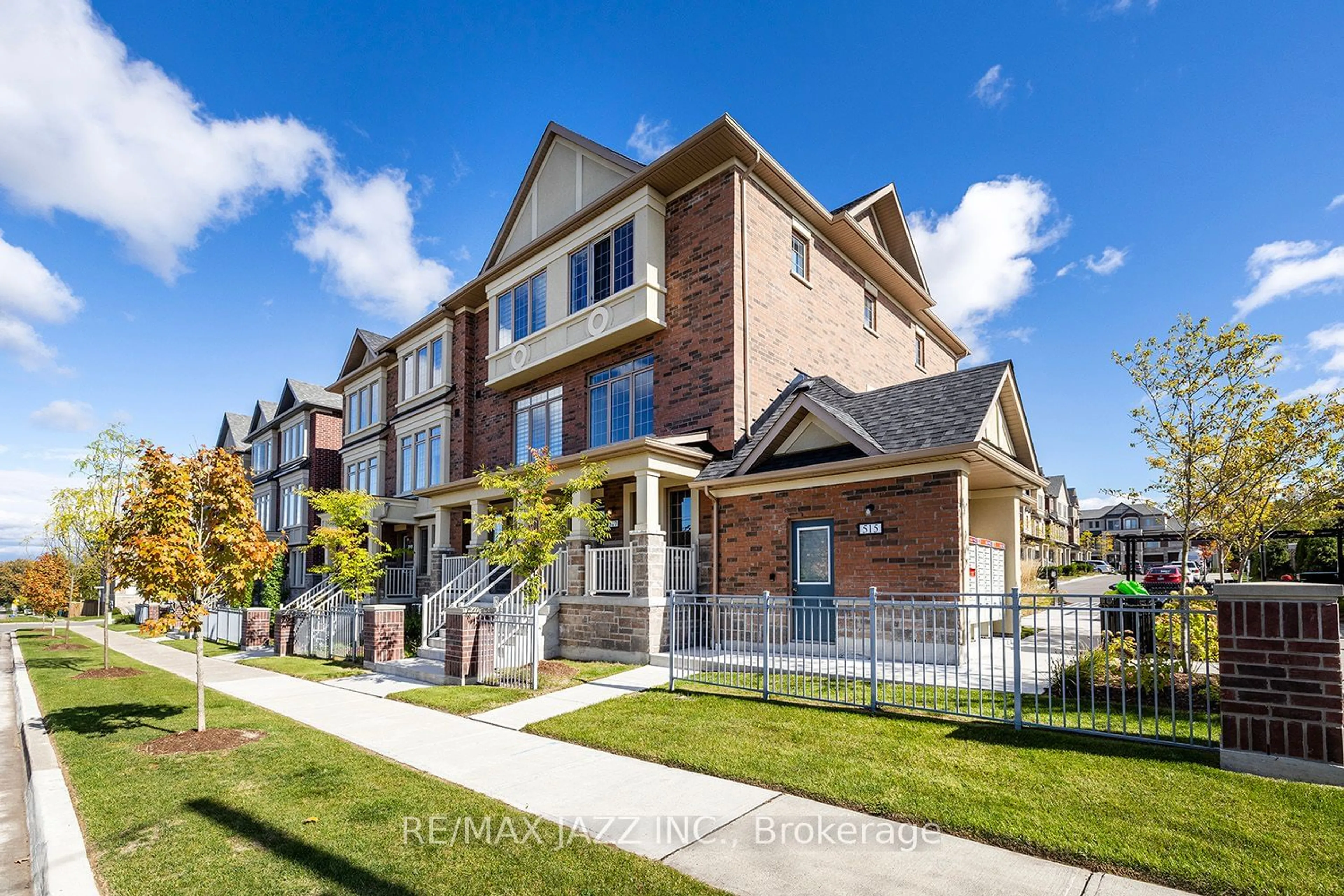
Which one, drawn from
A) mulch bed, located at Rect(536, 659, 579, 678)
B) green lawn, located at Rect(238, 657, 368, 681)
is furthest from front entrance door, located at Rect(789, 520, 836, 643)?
green lawn, located at Rect(238, 657, 368, 681)

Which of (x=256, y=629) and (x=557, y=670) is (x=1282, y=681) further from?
(x=256, y=629)

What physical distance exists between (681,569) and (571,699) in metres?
5.09

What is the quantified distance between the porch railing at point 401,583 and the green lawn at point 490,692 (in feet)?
44.7

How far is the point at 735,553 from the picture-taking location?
1430 centimetres

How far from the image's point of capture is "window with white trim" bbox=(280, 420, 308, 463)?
33281 mm

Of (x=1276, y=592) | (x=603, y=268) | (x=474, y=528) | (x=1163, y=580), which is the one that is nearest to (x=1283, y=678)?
(x=1276, y=592)

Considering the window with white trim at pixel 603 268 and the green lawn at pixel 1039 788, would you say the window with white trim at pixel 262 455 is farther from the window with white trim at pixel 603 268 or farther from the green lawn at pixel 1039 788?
the green lawn at pixel 1039 788

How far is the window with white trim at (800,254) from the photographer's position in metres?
17.9

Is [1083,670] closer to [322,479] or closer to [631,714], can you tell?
[631,714]

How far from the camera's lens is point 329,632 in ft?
54.4

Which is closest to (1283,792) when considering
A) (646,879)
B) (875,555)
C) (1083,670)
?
(1083,670)

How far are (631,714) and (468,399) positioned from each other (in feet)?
54.7

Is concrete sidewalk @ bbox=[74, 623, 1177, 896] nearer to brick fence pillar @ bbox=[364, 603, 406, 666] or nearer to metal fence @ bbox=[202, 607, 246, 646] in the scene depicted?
brick fence pillar @ bbox=[364, 603, 406, 666]

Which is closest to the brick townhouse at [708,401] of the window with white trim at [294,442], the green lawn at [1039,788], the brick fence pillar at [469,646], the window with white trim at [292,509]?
the brick fence pillar at [469,646]
